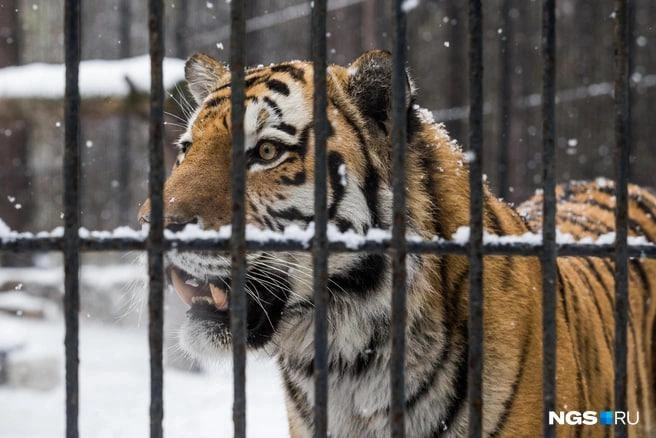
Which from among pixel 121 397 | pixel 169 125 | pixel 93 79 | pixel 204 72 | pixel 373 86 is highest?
pixel 93 79

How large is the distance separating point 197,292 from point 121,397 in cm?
280

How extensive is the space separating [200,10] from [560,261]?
428 cm

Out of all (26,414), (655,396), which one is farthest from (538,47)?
(26,414)

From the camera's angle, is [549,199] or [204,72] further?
[204,72]

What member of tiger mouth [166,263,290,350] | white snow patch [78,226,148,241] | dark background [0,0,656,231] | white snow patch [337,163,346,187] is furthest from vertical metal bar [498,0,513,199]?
white snow patch [78,226,148,241]

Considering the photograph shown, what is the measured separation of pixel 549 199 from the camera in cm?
116

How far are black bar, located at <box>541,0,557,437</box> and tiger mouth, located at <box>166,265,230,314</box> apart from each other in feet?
2.19

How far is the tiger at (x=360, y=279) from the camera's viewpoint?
1.62 metres

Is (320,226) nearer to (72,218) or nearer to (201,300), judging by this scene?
(72,218)

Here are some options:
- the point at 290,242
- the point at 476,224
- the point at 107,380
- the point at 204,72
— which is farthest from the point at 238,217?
the point at 107,380

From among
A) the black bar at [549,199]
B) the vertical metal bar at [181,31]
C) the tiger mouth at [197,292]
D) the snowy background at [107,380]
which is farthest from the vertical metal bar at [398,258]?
the vertical metal bar at [181,31]

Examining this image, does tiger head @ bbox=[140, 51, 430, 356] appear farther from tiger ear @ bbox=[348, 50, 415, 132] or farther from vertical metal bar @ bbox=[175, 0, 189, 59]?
vertical metal bar @ bbox=[175, 0, 189, 59]

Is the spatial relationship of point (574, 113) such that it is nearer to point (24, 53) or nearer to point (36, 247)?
point (24, 53)

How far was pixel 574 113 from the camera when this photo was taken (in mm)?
5398
